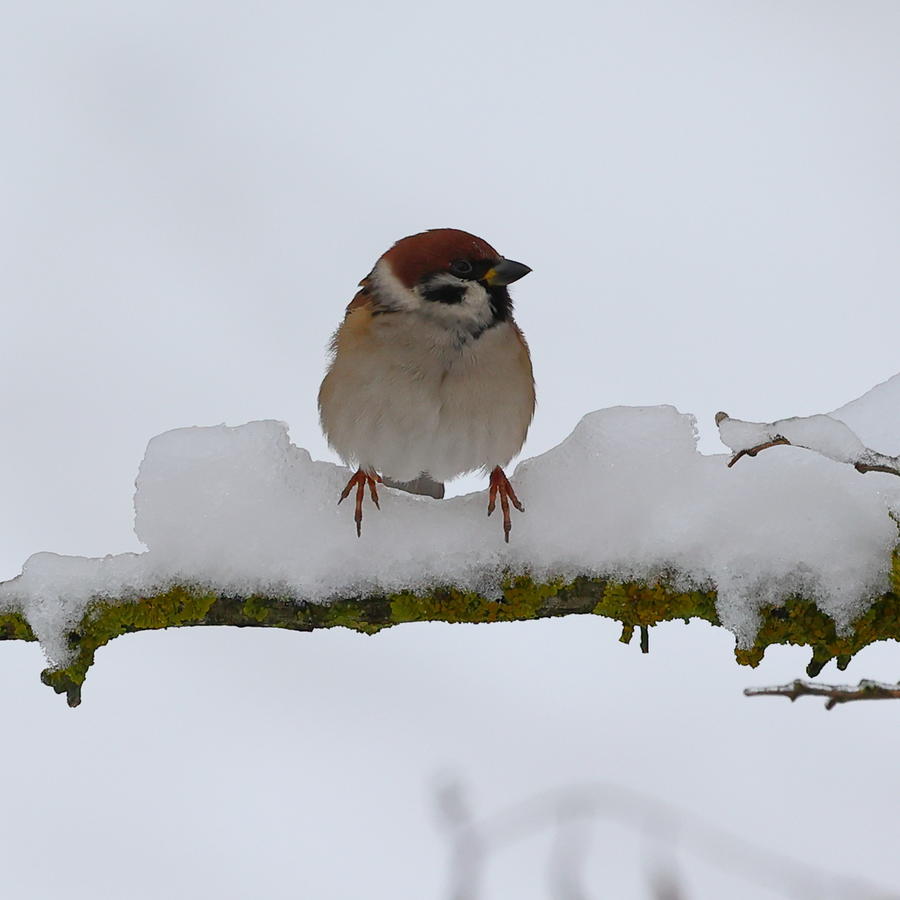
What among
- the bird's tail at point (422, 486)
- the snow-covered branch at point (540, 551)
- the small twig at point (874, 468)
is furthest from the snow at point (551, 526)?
the bird's tail at point (422, 486)

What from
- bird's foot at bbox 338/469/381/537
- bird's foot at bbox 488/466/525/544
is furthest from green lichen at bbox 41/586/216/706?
bird's foot at bbox 488/466/525/544

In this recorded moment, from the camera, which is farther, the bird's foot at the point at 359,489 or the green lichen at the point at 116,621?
the bird's foot at the point at 359,489

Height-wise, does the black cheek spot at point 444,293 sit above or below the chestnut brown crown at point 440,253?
below

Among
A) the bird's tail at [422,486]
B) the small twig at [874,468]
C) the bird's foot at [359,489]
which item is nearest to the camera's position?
the small twig at [874,468]

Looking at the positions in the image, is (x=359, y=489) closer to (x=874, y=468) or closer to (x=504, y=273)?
(x=504, y=273)

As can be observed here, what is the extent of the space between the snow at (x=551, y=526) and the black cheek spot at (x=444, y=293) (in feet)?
2.85

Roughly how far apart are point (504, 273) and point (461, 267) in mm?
132

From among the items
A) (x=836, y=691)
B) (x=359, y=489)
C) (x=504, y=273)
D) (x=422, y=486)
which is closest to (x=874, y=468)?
(x=836, y=691)

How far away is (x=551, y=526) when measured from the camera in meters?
2.38

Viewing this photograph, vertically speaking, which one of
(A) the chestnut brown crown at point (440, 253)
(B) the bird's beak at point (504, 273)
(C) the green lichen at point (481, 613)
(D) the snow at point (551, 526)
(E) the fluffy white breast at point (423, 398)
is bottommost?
(C) the green lichen at point (481, 613)

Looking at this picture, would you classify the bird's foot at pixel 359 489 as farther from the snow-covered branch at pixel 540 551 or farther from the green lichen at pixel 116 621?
the green lichen at pixel 116 621

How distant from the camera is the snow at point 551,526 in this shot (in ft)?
7.19

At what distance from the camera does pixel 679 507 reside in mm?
2312

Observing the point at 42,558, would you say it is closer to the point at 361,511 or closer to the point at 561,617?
the point at 361,511
